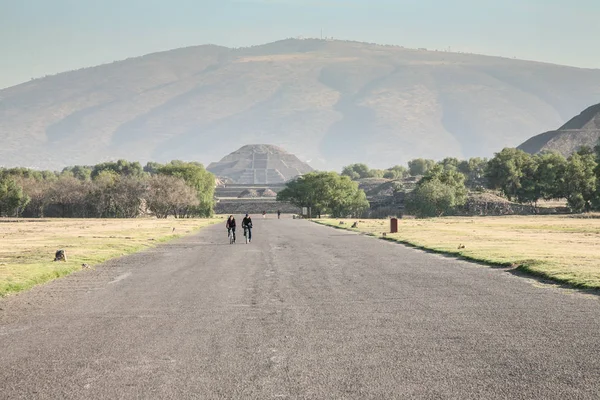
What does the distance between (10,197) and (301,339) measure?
15620cm

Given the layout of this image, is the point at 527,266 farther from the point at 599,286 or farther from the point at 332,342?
the point at 332,342

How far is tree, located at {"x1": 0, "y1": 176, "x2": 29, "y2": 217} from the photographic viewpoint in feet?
522

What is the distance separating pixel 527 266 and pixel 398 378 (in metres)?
22.8

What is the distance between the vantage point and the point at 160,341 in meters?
16.3

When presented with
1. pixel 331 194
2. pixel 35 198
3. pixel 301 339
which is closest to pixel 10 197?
pixel 35 198

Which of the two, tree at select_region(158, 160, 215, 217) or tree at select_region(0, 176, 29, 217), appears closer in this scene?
tree at select_region(0, 176, 29, 217)

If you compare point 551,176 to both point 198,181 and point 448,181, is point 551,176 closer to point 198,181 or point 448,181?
point 448,181

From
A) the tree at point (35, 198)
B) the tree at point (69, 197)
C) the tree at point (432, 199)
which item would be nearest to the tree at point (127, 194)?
the tree at point (69, 197)

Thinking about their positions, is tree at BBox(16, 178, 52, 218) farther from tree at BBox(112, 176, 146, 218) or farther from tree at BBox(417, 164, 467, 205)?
tree at BBox(417, 164, 467, 205)

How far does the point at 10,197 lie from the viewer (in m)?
160

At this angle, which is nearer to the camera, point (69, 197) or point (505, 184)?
point (69, 197)

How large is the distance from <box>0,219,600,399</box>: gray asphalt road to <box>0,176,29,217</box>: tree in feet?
459

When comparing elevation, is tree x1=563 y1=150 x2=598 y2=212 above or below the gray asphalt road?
above

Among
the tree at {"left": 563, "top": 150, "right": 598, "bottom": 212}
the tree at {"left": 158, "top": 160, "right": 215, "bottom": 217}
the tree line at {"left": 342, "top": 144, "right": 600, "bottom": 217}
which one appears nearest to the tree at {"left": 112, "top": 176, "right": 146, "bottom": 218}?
the tree at {"left": 158, "top": 160, "right": 215, "bottom": 217}
